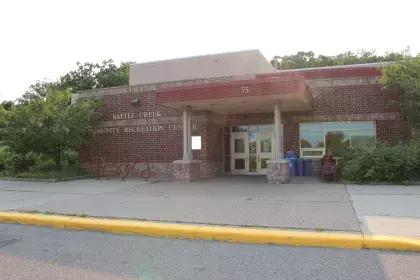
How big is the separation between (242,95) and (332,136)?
236 inches

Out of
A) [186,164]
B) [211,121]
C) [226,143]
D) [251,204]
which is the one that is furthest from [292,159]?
[251,204]

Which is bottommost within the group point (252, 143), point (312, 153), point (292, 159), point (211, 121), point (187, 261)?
point (187, 261)

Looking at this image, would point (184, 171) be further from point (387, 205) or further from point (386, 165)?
point (387, 205)

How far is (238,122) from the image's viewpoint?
18188 millimetres

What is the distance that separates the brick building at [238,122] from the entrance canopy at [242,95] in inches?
1.5

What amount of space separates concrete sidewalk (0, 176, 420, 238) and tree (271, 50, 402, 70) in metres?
32.3

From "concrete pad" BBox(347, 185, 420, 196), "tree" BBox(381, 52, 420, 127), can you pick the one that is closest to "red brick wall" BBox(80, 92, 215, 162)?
"concrete pad" BBox(347, 185, 420, 196)

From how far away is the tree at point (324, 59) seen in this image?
1686 inches

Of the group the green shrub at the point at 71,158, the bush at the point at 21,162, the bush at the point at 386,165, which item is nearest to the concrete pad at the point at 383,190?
the bush at the point at 386,165

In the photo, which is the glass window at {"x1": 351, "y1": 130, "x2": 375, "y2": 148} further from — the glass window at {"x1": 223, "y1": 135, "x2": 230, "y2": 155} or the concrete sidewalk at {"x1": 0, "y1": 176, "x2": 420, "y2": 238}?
the glass window at {"x1": 223, "y1": 135, "x2": 230, "y2": 155}

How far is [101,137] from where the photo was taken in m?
19.2

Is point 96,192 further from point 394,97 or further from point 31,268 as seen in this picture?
point 394,97

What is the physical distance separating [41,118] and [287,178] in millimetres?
10799

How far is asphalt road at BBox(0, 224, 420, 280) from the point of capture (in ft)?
15.2
